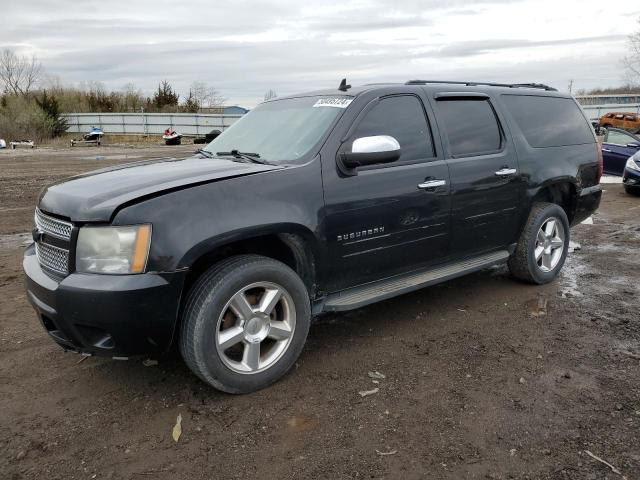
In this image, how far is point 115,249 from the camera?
113 inches

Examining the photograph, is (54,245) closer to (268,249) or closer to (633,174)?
(268,249)

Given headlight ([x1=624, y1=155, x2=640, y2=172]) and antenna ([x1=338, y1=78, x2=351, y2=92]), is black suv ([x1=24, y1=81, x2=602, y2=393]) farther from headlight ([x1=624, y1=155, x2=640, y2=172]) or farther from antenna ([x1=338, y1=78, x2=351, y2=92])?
headlight ([x1=624, y1=155, x2=640, y2=172])

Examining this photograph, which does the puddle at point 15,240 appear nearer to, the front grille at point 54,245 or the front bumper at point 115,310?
the front grille at point 54,245

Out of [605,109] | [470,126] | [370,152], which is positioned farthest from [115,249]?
[605,109]

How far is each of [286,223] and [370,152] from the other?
0.73 meters

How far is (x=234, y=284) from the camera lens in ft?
10.1

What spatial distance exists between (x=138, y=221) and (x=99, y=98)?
49467 millimetres

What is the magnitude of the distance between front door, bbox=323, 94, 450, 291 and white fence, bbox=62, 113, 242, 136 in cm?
3231

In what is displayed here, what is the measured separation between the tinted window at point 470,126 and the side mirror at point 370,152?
0.94 meters

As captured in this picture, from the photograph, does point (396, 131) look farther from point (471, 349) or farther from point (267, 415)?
point (267, 415)

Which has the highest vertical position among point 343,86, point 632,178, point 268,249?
point 343,86

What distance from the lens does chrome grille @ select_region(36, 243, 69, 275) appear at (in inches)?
119

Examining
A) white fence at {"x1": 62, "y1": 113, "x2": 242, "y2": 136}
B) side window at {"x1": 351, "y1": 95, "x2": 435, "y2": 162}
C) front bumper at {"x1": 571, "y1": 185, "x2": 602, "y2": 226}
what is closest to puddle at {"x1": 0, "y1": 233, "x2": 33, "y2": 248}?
side window at {"x1": 351, "y1": 95, "x2": 435, "y2": 162}

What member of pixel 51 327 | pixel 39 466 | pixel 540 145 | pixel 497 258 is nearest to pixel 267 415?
pixel 39 466
